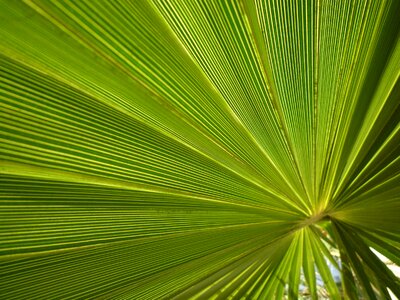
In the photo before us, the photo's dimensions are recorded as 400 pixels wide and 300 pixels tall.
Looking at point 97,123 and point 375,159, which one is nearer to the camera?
point 97,123

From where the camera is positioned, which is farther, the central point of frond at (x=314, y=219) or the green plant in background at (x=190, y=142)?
the central point of frond at (x=314, y=219)

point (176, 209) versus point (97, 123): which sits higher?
point (97, 123)

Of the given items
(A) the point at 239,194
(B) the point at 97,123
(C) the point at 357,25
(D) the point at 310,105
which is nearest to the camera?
(C) the point at 357,25

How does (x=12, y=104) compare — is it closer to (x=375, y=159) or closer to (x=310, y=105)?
(x=310, y=105)

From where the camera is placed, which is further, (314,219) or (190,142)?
(314,219)

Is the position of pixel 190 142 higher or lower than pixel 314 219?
higher

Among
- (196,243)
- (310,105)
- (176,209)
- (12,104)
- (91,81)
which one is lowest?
(196,243)

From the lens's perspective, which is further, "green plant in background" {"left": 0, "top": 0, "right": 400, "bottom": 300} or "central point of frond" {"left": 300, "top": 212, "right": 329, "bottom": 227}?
"central point of frond" {"left": 300, "top": 212, "right": 329, "bottom": 227}

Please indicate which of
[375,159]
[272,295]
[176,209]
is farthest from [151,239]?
[375,159]
